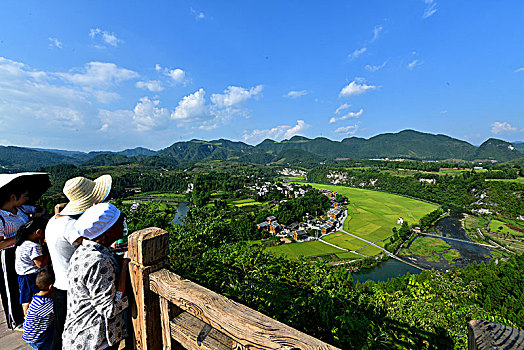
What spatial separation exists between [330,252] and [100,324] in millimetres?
35126

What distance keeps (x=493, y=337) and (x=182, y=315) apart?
1.62 meters

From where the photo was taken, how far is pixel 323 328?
3.39m

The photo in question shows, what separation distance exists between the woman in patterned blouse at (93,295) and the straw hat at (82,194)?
0.81 m

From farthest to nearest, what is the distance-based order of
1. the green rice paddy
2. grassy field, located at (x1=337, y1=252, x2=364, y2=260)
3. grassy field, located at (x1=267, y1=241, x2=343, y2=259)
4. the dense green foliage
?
the green rice paddy < grassy field, located at (x1=267, y1=241, x2=343, y2=259) < grassy field, located at (x1=337, y1=252, x2=364, y2=260) < the dense green foliage

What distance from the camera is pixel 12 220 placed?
2426mm

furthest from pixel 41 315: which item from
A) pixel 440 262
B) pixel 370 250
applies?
pixel 440 262

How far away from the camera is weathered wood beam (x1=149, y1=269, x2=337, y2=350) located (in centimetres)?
95

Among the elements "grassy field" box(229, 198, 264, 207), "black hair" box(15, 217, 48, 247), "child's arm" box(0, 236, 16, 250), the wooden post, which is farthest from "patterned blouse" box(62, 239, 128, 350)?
"grassy field" box(229, 198, 264, 207)

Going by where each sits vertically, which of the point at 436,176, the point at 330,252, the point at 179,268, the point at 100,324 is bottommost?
the point at 330,252

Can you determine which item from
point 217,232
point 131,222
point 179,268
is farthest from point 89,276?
point 131,222

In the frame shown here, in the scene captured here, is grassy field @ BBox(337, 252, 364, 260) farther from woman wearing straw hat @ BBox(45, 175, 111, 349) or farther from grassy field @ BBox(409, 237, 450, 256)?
woman wearing straw hat @ BBox(45, 175, 111, 349)

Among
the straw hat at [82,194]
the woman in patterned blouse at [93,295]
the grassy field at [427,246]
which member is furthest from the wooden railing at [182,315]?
the grassy field at [427,246]

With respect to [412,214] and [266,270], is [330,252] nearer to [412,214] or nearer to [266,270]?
[266,270]

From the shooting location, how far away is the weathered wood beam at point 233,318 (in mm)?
953
